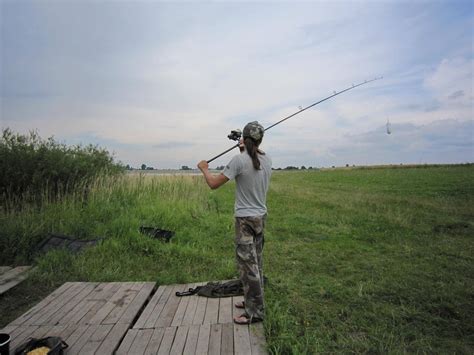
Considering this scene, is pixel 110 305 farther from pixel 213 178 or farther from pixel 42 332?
pixel 213 178

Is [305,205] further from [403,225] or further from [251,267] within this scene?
[251,267]

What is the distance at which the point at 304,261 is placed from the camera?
5.76 m

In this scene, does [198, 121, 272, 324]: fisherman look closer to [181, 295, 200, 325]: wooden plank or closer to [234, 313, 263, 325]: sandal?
[234, 313, 263, 325]: sandal

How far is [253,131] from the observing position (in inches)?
126

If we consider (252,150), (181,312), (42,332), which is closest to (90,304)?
(42,332)

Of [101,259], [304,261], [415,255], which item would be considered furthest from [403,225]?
[101,259]

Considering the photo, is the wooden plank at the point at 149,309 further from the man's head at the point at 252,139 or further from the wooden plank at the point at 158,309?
the man's head at the point at 252,139

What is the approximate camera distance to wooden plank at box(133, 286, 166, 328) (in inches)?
130

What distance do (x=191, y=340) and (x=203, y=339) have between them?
110mm

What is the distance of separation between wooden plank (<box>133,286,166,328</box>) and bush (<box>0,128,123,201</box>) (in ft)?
16.6

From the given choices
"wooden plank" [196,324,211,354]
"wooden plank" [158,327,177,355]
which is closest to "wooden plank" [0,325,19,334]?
"wooden plank" [158,327,177,355]

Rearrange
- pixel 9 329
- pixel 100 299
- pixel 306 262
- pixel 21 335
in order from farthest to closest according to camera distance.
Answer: pixel 306 262 < pixel 100 299 < pixel 9 329 < pixel 21 335

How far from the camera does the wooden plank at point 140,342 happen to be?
9.16ft

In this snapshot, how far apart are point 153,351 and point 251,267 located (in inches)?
45.0
